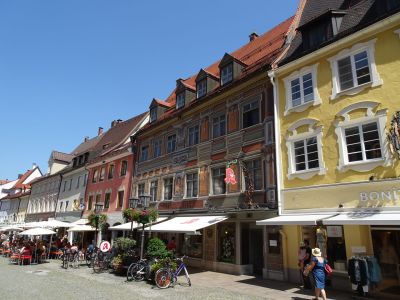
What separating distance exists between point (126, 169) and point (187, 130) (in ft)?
27.7

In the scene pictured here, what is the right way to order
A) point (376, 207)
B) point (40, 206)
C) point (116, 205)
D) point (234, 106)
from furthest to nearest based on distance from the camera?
point (40, 206) < point (116, 205) < point (234, 106) < point (376, 207)

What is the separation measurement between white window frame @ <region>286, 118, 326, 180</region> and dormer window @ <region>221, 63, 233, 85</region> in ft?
19.6

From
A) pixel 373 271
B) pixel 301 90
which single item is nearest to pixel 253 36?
pixel 301 90

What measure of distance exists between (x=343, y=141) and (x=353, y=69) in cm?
287

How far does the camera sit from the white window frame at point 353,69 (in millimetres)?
11641

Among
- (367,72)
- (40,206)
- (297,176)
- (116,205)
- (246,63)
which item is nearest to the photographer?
(367,72)

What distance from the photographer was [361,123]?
1162 centimetres

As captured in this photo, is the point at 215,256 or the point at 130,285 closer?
the point at 130,285

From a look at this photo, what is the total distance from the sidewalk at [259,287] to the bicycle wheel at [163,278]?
1529mm

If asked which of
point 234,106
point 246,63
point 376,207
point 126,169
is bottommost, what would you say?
point 376,207

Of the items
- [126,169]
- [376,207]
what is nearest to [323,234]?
[376,207]

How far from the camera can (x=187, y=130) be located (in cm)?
2075

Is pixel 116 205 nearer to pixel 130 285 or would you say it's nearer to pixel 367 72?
pixel 130 285

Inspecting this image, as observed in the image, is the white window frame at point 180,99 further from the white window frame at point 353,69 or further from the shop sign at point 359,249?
the shop sign at point 359,249
